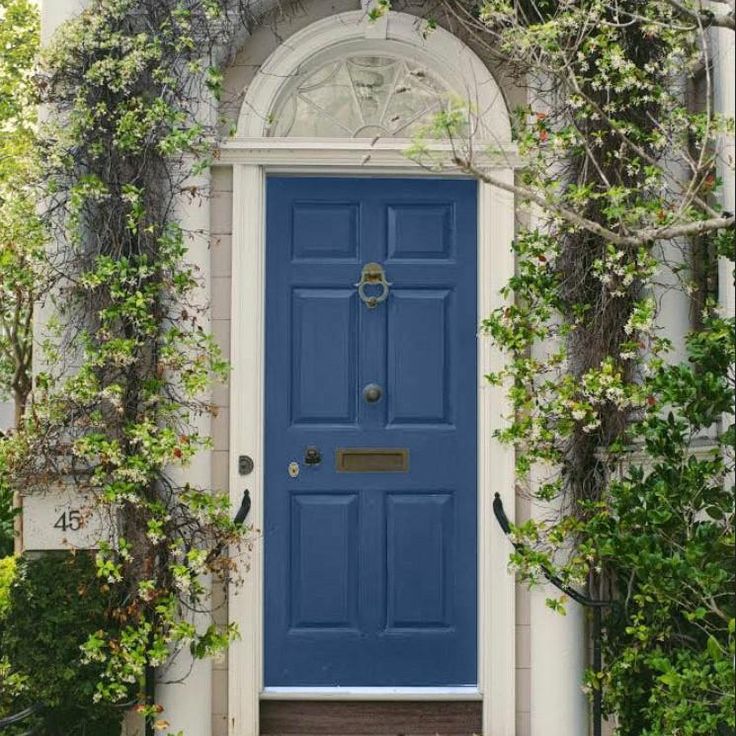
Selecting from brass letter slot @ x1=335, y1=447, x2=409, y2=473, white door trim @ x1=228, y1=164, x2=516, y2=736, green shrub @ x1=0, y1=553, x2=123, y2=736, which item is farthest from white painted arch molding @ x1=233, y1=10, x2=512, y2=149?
green shrub @ x1=0, y1=553, x2=123, y2=736

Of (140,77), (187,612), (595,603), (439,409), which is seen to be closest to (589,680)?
(595,603)

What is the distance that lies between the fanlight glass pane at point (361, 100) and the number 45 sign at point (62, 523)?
1.73 metres

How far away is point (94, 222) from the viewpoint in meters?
5.14

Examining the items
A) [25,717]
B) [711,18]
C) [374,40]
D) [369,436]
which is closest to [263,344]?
[369,436]

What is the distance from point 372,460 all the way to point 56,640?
1433 mm

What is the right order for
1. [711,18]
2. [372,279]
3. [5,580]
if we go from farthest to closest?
[5,580] → [372,279] → [711,18]

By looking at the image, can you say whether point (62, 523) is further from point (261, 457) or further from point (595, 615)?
point (595, 615)

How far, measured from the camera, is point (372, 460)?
17.8ft

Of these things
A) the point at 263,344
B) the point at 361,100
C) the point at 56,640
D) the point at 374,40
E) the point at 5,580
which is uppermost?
the point at 374,40

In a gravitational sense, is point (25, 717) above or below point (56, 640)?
below

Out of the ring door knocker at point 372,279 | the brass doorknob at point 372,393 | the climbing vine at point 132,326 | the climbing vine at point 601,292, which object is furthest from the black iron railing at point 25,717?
the ring door knocker at point 372,279

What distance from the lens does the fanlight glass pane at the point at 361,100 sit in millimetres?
5473

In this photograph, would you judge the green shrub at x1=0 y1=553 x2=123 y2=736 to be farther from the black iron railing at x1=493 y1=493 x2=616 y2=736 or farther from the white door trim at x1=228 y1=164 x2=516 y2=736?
the black iron railing at x1=493 y1=493 x2=616 y2=736

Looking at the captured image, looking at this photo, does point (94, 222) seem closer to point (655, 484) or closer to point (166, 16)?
point (166, 16)
